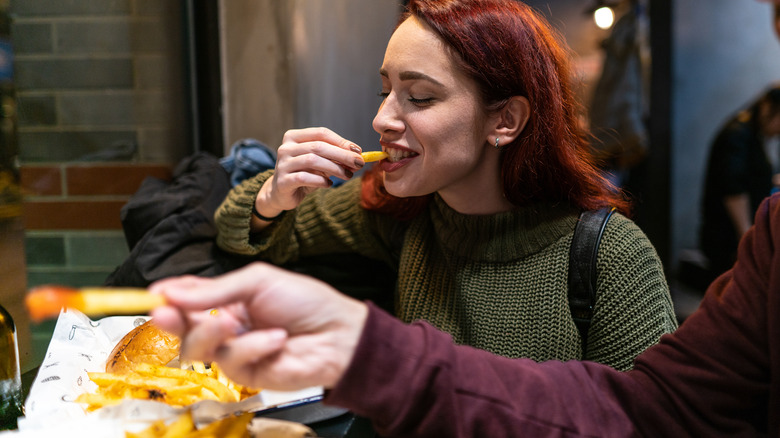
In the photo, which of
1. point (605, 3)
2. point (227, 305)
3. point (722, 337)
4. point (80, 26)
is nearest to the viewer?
point (227, 305)

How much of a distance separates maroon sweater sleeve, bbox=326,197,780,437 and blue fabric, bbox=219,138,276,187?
150 centimetres

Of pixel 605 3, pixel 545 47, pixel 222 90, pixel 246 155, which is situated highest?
pixel 605 3

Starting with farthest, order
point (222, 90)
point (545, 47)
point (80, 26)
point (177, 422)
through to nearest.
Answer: point (222, 90)
point (80, 26)
point (545, 47)
point (177, 422)

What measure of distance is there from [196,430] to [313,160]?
0.88m

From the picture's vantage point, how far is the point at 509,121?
1.69 meters

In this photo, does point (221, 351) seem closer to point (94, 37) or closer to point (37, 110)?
point (37, 110)

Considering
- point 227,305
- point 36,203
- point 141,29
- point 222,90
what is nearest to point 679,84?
point 222,90

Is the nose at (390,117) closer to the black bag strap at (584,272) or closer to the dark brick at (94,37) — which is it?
the black bag strap at (584,272)

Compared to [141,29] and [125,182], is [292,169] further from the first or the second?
[141,29]

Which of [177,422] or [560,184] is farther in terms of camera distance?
[560,184]

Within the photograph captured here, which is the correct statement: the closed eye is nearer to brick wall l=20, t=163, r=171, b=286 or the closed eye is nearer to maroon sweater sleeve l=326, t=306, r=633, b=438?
maroon sweater sleeve l=326, t=306, r=633, b=438

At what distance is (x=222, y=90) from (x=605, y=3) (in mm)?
2994

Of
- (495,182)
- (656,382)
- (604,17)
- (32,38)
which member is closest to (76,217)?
(32,38)

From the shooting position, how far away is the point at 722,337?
3.69ft
